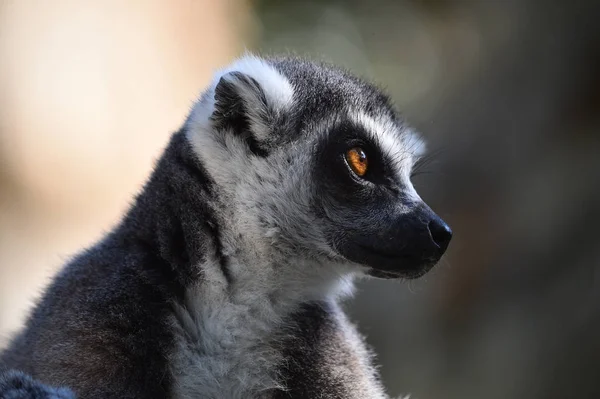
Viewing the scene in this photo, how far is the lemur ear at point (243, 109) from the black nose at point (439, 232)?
84 centimetres

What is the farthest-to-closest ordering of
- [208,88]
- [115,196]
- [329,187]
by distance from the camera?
[115,196] < [208,88] < [329,187]

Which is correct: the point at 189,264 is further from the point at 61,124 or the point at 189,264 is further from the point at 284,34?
the point at 284,34

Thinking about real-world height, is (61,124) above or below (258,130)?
above

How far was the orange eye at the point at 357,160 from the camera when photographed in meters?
3.35

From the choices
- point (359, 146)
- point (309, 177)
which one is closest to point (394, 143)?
point (359, 146)

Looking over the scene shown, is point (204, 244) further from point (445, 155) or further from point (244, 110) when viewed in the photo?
point (445, 155)

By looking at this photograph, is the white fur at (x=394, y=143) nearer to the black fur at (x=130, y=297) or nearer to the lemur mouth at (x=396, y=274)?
the lemur mouth at (x=396, y=274)

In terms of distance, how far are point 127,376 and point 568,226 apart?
5.52 m

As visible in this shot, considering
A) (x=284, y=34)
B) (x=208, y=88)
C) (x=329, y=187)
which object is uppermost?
(x=284, y=34)

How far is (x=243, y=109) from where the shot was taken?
3412 mm

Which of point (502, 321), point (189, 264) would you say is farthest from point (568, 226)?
point (189, 264)

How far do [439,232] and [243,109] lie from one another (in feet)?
3.45

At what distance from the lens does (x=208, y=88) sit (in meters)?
3.68

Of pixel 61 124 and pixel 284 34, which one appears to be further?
pixel 284 34
